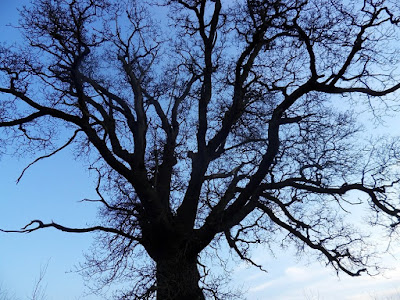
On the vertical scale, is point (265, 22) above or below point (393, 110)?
above

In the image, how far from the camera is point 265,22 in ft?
26.6

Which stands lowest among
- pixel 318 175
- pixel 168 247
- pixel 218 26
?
pixel 168 247

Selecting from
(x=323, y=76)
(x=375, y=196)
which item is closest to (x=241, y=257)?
(x=375, y=196)

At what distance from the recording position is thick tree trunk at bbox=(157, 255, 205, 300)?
678 centimetres

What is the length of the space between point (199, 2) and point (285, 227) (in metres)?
5.07

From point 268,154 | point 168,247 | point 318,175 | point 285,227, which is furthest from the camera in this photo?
point 285,227

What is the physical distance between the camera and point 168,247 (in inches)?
294

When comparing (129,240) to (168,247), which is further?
(129,240)

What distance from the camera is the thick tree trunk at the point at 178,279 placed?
678cm

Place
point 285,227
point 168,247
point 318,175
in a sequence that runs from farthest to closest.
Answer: point 285,227
point 318,175
point 168,247

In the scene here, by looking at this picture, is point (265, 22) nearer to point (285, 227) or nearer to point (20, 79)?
point (285, 227)

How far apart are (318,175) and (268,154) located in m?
1.61

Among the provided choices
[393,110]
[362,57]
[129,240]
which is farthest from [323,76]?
[129,240]

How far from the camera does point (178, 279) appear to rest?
6996 millimetres
